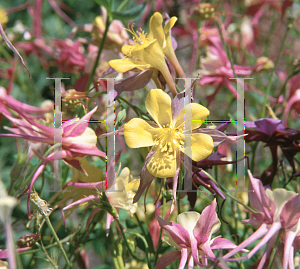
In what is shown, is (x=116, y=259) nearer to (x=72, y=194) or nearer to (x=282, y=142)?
(x=72, y=194)

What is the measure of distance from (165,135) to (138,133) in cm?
3

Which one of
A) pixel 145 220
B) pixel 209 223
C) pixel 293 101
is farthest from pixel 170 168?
pixel 293 101

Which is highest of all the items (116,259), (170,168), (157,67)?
(157,67)

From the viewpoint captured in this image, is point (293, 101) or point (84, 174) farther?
point (293, 101)

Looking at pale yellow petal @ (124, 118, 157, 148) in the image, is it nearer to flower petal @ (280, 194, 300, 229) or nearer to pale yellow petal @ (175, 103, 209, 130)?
pale yellow petal @ (175, 103, 209, 130)

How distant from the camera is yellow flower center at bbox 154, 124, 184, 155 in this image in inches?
12.9

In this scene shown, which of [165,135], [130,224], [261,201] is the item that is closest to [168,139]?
[165,135]

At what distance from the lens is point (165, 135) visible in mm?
334

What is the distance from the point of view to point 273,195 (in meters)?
0.32

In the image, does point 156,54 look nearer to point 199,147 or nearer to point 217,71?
point 199,147

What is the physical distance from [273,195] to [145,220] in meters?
0.20

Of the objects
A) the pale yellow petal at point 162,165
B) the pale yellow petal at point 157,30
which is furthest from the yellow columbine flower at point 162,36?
the pale yellow petal at point 162,165

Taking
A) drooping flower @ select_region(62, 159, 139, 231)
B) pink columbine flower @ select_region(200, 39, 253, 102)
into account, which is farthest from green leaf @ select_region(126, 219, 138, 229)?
pink columbine flower @ select_region(200, 39, 253, 102)

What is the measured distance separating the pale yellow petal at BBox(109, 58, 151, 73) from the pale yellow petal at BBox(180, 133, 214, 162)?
96 millimetres
